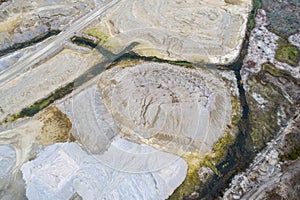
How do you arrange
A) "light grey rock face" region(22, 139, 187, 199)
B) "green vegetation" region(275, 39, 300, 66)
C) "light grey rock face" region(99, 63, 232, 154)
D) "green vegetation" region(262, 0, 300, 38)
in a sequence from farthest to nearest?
"green vegetation" region(262, 0, 300, 38), "green vegetation" region(275, 39, 300, 66), "light grey rock face" region(99, 63, 232, 154), "light grey rock face" region(22, 139, 187, 199)

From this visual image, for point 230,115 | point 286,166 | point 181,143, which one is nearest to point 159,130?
point 181,143

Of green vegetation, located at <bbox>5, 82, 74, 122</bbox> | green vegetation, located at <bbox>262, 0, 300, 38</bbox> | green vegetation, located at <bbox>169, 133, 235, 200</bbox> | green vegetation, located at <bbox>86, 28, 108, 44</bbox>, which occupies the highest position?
green vegetation, located at <bbox>262, 0, 300, 38</bbox>

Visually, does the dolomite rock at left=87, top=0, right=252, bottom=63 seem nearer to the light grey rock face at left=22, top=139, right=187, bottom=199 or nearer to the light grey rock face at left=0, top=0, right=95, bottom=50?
the light grey rock face at left=0, top=0, right=95, bottom=50

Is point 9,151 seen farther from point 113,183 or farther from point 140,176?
point 140,176

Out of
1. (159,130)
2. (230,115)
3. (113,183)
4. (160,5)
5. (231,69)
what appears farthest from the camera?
(160,5)

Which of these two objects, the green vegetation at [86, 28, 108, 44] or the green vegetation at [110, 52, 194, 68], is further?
the green vegetation at [86, 28, 108, 44]

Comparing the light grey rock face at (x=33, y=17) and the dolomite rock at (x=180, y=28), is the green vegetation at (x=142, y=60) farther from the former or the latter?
the light grey rock face at (x=33, y=17)

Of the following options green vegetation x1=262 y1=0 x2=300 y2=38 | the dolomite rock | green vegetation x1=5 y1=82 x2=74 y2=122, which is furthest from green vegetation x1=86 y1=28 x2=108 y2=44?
green vegetation x1=262 y1=0 x2=300 y2=38
